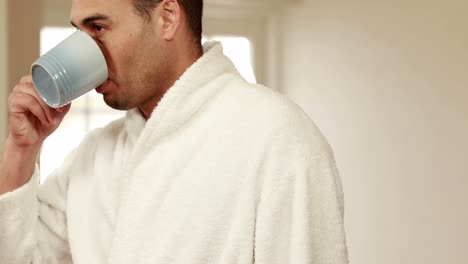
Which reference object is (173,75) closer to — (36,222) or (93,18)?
(93,18)

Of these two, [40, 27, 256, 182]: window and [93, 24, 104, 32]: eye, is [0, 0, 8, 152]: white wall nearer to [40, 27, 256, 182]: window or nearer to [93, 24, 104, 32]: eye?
[40, 27, 256, 182]: window

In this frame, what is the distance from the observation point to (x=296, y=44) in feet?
7.70

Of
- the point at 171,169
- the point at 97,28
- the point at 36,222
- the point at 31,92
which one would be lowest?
the point at 36,222

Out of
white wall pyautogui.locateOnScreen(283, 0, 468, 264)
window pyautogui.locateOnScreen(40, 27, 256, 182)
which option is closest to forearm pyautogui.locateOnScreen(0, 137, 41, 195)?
window pyautogui.locateOnScreen(40, 27, 256, 182)

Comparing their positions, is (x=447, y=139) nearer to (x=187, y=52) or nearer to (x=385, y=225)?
(x=385, y=225)

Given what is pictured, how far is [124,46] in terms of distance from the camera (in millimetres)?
973

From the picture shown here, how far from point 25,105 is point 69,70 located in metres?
0.15

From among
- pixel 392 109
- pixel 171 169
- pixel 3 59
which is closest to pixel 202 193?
pixel 171 169

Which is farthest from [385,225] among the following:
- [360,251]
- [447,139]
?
[447,139]

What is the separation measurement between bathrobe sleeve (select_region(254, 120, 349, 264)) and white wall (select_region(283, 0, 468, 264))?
0.99 m

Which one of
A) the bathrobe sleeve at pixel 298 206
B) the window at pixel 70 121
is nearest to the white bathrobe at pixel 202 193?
the bathrobe sleeve at pixel 298 206

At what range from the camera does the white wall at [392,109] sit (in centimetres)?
179

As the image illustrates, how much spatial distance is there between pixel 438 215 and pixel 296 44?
2.73ft

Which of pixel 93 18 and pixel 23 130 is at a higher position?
pixel 93 18
